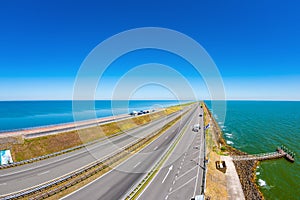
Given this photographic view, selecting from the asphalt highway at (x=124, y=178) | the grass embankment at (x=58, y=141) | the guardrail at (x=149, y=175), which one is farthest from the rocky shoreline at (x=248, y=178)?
the grass embankment at (x=58, y=141)

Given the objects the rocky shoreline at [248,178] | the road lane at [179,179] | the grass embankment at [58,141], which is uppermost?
the grass embankment at [58,141]

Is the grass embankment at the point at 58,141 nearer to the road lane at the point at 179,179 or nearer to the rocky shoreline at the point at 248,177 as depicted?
the road lane at the point at 179,179

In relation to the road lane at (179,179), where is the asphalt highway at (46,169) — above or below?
above

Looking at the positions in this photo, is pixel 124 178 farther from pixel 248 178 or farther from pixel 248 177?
pixel 248 177

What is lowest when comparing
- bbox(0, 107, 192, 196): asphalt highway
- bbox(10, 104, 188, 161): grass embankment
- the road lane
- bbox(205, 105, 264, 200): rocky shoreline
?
bbox(205, 105, 264, 200): rocky shoreline

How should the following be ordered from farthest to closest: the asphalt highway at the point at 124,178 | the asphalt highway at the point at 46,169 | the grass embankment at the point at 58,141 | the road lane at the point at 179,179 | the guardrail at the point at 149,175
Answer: the grass embankment at the point at 58,141, the asphalt highway at the point at 46,169, the road lane at the point at 179,179, the asphalt highway at the point at 124,178, the guardrail at the point at 149,175

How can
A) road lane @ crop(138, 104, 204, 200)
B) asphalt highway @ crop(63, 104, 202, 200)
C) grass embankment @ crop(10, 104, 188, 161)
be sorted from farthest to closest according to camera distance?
grass embankment @ crop(10, 104, 188, 161) → road lane @ crop(138, 104, 204, 200) → asphalt highway @ crop(63, 104, 202, 200)

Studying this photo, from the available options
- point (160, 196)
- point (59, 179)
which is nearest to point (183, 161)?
point (160, 196)

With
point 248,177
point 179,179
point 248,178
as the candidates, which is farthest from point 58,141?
point 248,177

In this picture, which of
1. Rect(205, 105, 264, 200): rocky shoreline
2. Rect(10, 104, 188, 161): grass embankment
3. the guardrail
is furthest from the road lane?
Rect(10, 104, 188, 161): grass embankment

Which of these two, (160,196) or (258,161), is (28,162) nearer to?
(160,196)

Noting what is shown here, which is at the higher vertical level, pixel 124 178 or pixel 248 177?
pixel 124 178

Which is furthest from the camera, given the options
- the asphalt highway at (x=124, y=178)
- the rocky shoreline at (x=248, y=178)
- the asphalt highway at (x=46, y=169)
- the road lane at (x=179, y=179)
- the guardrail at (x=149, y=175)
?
the rocky shoreline at (x=248, y=178)

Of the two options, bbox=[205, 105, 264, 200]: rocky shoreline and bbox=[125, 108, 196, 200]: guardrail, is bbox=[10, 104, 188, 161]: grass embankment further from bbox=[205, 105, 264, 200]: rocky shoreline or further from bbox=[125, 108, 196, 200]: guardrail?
bbox=[205, 105, 264, 200]: rocky shoreline
